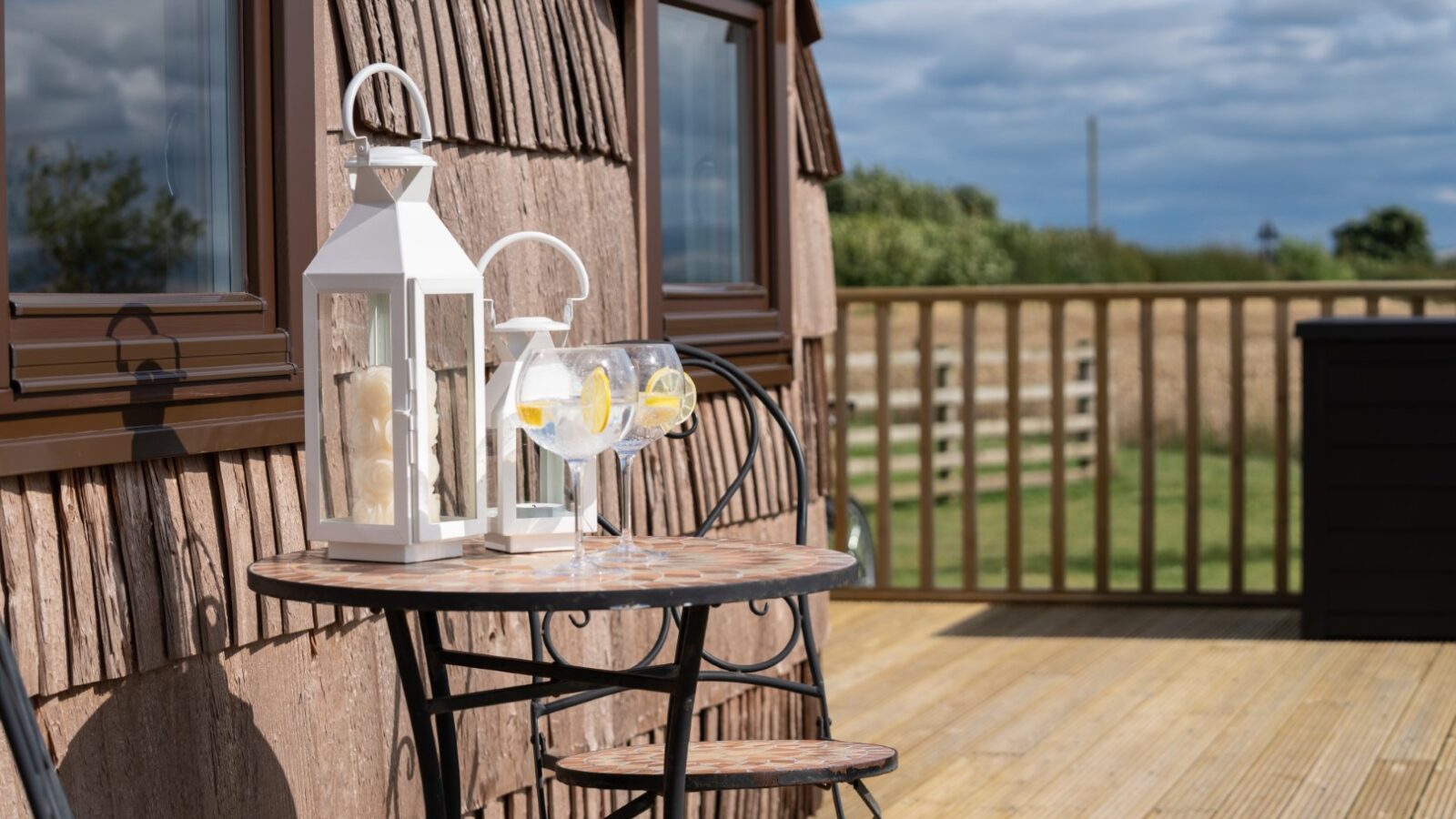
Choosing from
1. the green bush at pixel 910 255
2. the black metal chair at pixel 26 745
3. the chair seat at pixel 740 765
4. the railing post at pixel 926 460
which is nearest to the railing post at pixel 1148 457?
the railing post at pixel 926 460

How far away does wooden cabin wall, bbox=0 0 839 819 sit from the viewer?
175 centimetres

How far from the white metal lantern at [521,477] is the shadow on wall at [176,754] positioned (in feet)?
1.22

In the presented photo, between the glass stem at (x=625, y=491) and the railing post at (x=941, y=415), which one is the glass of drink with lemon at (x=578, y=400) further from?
the railing post at (x=941, y=415)

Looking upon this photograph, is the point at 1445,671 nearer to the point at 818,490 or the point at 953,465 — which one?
the point at 818,490

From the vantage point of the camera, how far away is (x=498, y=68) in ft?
8.56

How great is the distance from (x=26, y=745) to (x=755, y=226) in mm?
2444

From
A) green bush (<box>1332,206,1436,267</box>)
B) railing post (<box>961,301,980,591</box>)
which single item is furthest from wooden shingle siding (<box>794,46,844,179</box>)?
green bush (<box>1332,206,1436,267</box>)

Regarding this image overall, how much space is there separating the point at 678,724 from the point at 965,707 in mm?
2743

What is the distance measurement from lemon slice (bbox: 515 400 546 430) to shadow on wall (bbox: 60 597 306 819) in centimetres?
50

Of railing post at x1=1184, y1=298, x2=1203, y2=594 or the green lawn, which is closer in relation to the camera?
railing post at x1=1184, y1=298, x2=1203, y2=594

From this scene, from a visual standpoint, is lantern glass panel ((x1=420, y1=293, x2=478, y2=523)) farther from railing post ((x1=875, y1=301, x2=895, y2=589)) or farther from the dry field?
the dry field

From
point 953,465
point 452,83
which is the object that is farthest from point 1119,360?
point 452,83

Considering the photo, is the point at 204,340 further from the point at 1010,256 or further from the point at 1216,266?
the point at 1010,256

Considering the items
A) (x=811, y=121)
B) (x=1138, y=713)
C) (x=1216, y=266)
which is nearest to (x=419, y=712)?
(x=811, y=121)
